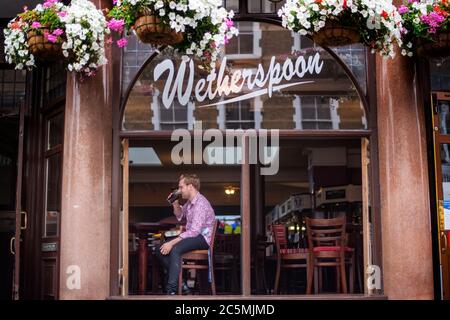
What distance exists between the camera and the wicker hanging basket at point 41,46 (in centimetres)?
646

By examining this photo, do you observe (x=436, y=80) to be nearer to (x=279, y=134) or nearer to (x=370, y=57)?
(x=370, y=57)

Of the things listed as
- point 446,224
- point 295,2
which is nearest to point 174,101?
point 295,2

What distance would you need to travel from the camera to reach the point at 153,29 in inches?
240

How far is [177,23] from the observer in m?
6.11

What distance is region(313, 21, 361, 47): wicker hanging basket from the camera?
245 inches

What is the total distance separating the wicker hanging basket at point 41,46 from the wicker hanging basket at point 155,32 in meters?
0.80

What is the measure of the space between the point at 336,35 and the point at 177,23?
1.36m

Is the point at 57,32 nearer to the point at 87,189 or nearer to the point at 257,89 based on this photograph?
the point at 87,189

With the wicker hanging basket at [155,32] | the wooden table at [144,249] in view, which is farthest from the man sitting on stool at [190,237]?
the wicker hanging basket at [155,32]

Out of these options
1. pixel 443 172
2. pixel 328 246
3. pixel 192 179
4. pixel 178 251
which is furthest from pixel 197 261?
pixel 443 172

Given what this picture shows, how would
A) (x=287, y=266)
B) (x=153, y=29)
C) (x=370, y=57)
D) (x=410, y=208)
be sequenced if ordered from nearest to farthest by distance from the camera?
(x=153, y=29) → (x=410, y=208) → (x=370, y=57) → (x=287, y=266)

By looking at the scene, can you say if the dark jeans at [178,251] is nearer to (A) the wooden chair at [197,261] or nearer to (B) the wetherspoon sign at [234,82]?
(A) the wooden chair at [197,261]

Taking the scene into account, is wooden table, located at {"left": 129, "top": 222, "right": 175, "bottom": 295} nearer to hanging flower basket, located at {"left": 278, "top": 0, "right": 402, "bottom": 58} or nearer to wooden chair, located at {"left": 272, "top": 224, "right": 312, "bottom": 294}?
wooden chair, located at {"left": 272, "top": 224, "right": 312, "bottom": 294}
